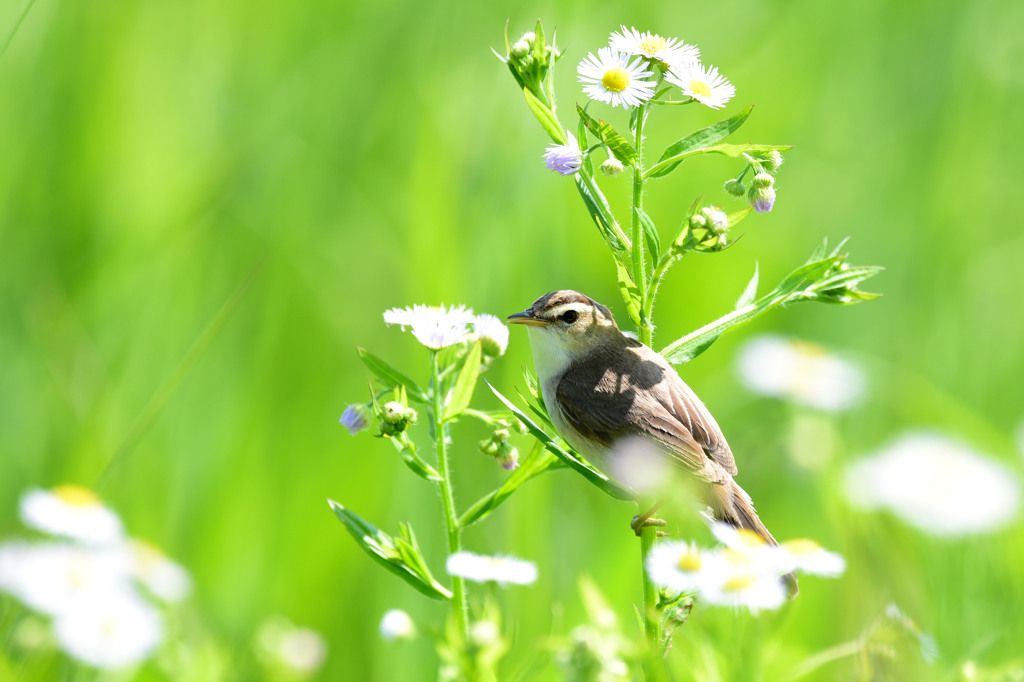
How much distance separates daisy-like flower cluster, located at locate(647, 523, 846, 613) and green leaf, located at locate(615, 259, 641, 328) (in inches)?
12.9

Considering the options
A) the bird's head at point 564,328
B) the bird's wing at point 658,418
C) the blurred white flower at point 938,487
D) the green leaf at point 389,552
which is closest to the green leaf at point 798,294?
the bird's wing at point 658,418

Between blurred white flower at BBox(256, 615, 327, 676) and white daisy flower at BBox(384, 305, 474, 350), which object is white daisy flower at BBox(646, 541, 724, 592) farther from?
blurred white flower at BBox(256, 615, 327, 676)

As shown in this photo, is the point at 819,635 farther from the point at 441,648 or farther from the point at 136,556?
the point at 441,648

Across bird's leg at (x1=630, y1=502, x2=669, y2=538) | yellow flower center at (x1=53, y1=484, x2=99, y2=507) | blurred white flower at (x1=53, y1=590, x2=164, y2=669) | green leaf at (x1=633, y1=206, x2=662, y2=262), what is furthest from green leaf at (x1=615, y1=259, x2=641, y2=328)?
yellow flower center at (x1=53, y1=484, x2=99, y2=507)

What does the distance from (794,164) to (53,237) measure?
136 inches

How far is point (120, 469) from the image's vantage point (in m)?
3.46

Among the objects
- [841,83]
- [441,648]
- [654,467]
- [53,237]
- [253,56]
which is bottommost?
[441,648]

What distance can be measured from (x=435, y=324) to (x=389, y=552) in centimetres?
35

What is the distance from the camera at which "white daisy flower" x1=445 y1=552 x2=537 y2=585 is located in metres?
1.34

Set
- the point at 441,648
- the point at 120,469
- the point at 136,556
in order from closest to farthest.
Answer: the point at 441,648 < the point at 136,556 < the point at 120,469

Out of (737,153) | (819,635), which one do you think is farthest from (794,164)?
(737,153)

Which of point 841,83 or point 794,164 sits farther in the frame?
point 841,83

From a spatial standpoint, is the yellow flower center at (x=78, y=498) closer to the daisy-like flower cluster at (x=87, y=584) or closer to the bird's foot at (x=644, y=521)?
the daisy-like flower cluster at (x=87, y=584)

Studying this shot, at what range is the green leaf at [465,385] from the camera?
1.47 m
